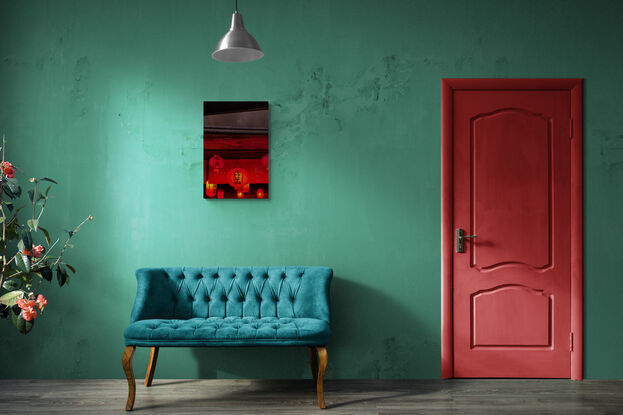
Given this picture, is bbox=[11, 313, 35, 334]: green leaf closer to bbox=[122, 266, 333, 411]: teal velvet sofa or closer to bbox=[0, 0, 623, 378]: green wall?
bbox=[122, 266, 333, 411]: teal velvet sofa

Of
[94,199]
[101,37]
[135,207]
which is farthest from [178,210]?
[101,37]

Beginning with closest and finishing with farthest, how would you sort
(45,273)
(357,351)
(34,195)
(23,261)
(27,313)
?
(27,313), (23,261), (34,195), (45,273), (357,351)

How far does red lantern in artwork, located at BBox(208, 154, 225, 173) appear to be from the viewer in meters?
3.67

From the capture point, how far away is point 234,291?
138 inches

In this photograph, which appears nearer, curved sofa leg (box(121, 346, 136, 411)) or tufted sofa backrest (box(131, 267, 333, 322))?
curved sofa leg (box(121, 346, 136, 411))

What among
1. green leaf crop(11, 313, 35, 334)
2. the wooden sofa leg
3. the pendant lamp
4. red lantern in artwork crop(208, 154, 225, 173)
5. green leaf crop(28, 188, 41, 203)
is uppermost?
the pendant lamp

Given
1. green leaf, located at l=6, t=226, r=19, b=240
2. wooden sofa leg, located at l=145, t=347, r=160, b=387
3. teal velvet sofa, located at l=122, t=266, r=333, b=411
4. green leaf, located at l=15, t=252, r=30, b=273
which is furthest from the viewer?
wooden sofa leg, located at l=145, t=347, r=160, b=387

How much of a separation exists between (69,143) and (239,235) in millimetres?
1436

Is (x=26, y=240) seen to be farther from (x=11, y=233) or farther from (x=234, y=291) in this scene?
(x=234, y=291)

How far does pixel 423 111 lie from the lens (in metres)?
3.69

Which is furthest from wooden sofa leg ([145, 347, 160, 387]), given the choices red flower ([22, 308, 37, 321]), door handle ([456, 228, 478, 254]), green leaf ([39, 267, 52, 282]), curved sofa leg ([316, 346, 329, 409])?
door handle ([456, 228, 478, 254])

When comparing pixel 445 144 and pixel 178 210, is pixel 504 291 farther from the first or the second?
pixel 178 210

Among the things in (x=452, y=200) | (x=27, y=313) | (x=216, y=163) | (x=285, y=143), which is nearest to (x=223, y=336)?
(x=27, y=313)

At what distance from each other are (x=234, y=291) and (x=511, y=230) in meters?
2.04
